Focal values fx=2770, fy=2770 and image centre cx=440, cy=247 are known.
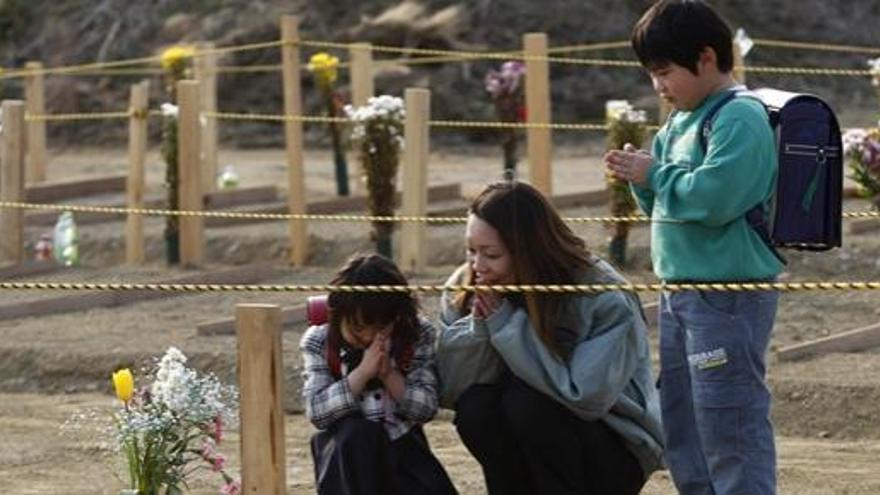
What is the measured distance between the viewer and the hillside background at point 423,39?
929 inches

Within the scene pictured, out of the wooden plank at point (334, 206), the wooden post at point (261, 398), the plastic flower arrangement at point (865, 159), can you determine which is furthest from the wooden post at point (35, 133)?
the wooden post at point (261, 398)

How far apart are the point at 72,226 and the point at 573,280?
9.79 m

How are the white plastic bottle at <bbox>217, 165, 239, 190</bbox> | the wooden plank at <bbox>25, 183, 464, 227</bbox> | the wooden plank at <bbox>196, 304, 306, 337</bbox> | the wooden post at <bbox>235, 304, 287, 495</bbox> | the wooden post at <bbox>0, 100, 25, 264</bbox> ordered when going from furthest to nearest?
1. the white plastic bottle at <bbox>217, 165, 239, 190</bbox>
2. the wooden plank at <bbox>25, 183, 464, 227</bbox>
3. the wooden post at <bbox>0, 100, 25, 264</bbox>
4. the wooden plank at <bbox>196, 304, 306, 337</bbox>
5. the wooden post at <bbox>235, 304, 287, 495</bbox>

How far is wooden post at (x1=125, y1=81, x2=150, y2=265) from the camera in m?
16.1

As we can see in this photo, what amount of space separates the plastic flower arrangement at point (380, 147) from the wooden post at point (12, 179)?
191cm

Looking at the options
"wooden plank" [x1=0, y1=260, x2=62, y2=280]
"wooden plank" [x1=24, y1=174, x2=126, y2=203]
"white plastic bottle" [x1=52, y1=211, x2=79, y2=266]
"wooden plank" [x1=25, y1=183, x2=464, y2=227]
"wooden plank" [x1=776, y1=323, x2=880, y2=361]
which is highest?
"wooden plank" [x1=24, y1=174, x2=126, y2=203]

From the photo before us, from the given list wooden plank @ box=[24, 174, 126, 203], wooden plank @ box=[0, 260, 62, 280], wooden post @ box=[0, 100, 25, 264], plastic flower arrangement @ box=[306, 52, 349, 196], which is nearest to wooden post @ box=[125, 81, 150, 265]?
wooden plank @ box=[0, 260, 62, 280]

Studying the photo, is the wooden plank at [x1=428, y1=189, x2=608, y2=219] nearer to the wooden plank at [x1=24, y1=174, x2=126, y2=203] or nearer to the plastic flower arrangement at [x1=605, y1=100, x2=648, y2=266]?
the plastic flower arrangement at [x1=605, y1=100, x2=648, y2=266]

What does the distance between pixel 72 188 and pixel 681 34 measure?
1295 centimetres

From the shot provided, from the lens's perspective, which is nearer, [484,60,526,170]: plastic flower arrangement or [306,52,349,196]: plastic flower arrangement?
[484,60,526,170]: plastic flower arrangement

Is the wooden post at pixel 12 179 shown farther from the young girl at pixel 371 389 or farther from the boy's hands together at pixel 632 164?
the boy's hands together at pixel 632 164

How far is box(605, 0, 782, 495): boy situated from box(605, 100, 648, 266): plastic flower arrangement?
7280 mm

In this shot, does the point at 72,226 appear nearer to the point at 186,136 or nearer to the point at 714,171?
the point at 186,136

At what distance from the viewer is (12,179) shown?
15641mm
